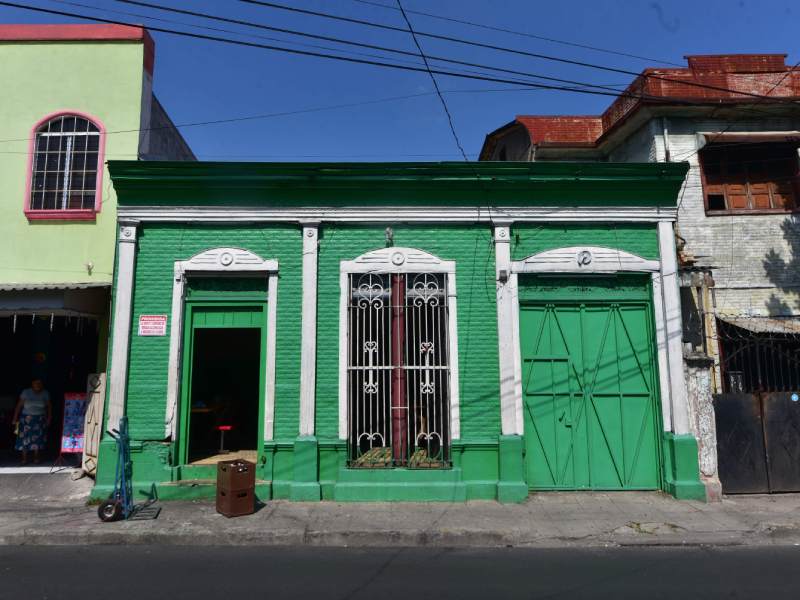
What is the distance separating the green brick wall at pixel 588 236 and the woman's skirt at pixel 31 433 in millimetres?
8065

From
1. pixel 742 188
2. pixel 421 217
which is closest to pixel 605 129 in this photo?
pixel 742 188

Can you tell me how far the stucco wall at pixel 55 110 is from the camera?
30.1 feet

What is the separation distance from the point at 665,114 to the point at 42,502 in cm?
1227

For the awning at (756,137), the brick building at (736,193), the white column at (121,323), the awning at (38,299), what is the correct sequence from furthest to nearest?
the awning at (756,137)
the brick building at (736,193)
the awning at (38,299)
the white column at (121,323)

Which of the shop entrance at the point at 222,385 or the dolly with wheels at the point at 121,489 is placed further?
the shop entrance at the point at 222,385

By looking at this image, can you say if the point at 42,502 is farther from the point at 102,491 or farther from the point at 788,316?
the point at 788,316

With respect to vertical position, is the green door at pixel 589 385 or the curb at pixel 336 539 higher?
the green door at pixel 589 385

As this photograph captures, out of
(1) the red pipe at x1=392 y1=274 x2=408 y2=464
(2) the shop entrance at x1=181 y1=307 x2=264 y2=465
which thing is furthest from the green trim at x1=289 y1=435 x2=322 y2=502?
(1) the red pipe at x1=392 y1=274 x2=408 y2=464

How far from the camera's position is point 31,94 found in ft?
31.6

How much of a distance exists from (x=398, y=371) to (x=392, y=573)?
3.13 metres

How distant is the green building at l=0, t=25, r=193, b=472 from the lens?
919cm

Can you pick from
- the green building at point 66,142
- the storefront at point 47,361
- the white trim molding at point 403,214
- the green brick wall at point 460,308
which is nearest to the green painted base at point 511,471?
the green brick wall at point 460,308

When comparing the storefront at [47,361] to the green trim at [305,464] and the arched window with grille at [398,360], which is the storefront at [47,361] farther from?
the arched window with grille at [398,360]

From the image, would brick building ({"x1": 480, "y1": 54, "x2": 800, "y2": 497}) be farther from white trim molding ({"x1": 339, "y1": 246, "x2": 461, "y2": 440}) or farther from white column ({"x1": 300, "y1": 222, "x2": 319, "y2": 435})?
white column ({"x1": 300, "y1": 222, "x2": 319, "y2": 435})
